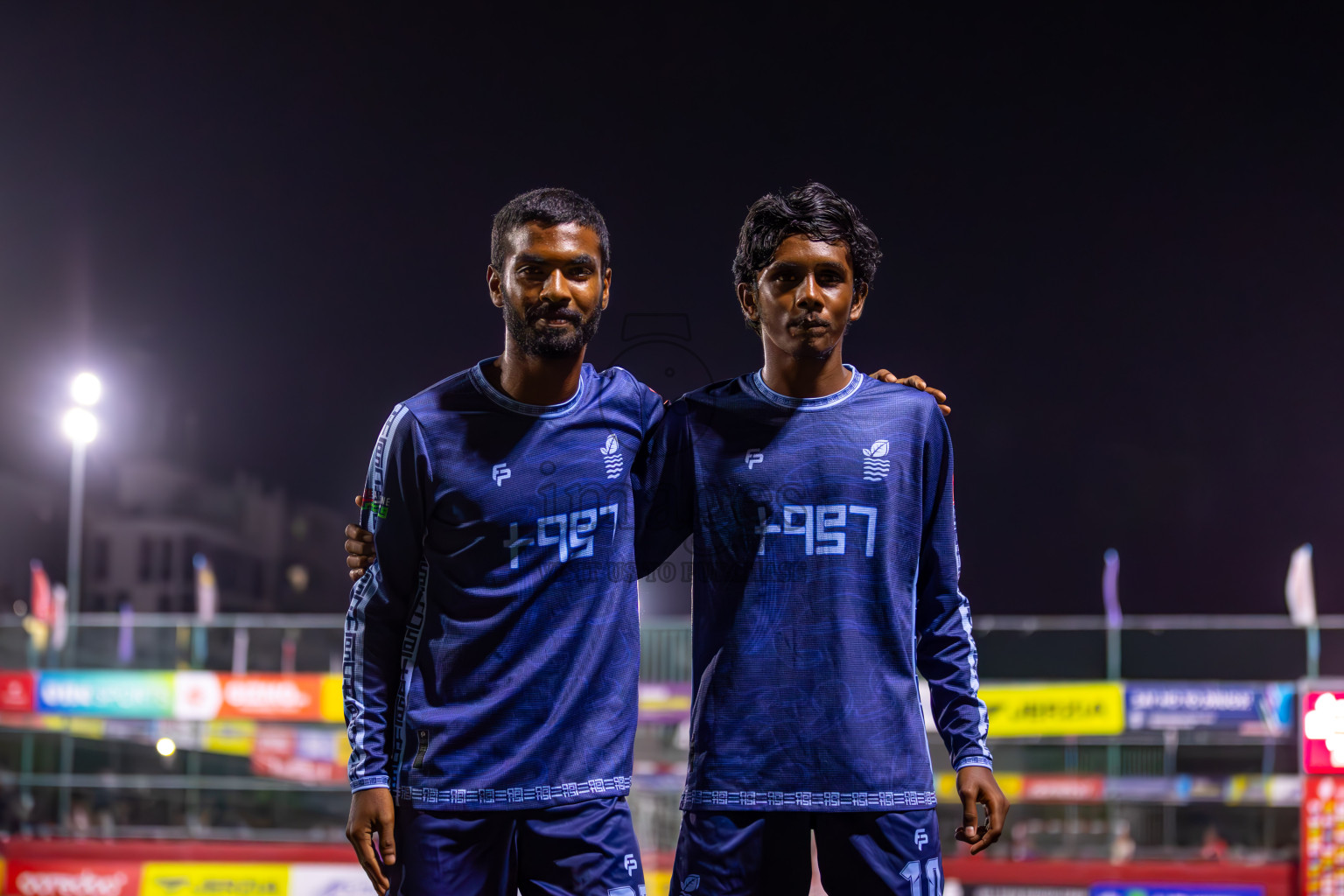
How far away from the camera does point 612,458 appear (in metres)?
1.58

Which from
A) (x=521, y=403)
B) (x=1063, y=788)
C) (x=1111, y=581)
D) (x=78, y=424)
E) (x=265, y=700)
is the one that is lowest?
(x=1063, y=788)

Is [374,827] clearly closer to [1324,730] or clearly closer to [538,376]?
[538,376]

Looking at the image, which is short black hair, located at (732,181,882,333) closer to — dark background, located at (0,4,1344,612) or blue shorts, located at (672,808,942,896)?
blue shorts, located at (672,808,942,896)

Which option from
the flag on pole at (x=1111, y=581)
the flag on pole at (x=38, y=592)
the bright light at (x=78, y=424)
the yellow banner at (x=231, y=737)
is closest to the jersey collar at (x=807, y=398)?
the yellow banner at (x=231, y=737)

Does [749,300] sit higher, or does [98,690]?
[749,300]

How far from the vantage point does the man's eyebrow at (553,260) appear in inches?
60.4

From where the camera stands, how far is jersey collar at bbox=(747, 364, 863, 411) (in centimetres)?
158

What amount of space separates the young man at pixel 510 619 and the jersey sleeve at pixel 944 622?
43 centimetres

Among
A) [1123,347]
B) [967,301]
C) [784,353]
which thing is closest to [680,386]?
[967,301]

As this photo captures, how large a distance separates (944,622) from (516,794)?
0.66 metres

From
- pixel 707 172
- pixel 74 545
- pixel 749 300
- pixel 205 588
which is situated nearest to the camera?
pixel 749 300

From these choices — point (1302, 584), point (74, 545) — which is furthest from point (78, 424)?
point (1302, 584)

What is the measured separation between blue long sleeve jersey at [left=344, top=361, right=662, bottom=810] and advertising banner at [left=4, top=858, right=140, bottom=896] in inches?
263

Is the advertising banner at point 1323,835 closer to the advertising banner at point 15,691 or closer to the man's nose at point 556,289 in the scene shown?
the man's nose at point 556,289
